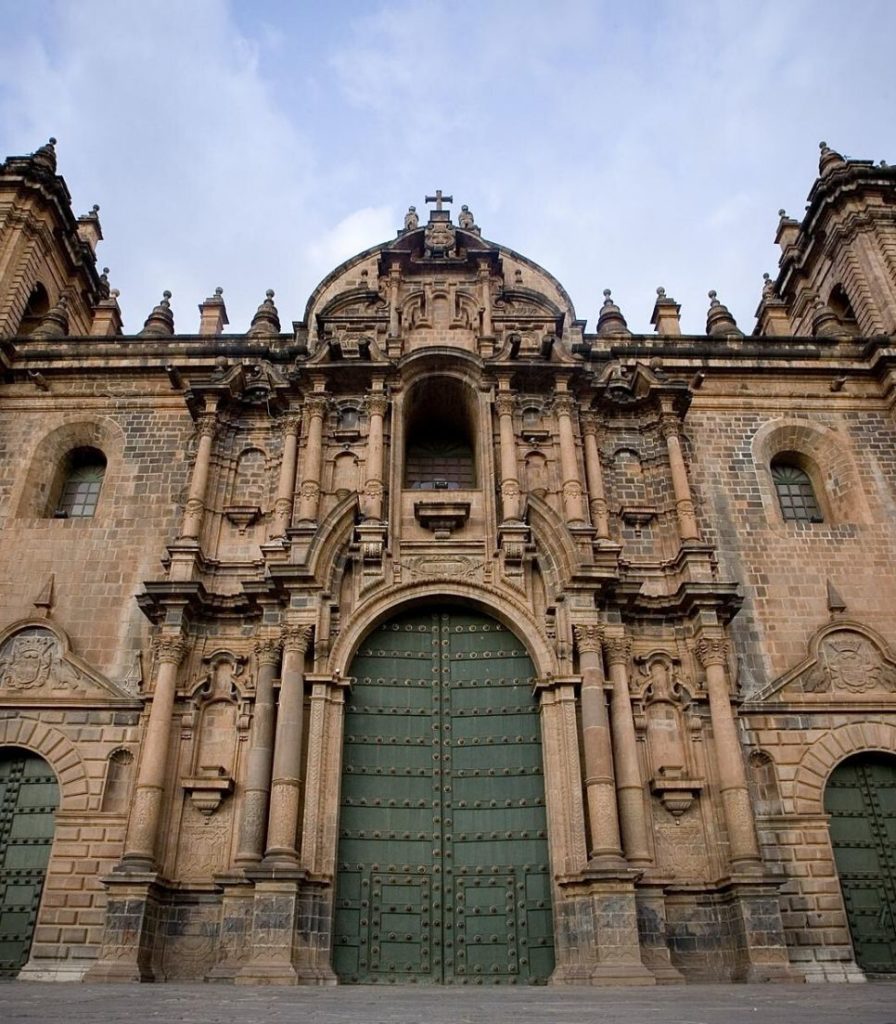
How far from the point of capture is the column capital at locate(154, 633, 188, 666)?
13.2m

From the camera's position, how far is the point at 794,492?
1684 centimetres

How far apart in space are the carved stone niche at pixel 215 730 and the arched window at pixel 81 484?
4.56 metres

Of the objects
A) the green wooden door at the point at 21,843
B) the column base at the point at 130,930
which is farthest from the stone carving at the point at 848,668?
the green wooden door at the point at 21,843

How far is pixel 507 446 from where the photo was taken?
595 inches

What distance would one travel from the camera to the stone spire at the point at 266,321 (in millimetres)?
17906

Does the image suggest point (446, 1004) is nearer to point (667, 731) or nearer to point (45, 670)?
point (667, 731)

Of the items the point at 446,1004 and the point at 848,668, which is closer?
A: the point at 446,1004

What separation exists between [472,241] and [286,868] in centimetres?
1285

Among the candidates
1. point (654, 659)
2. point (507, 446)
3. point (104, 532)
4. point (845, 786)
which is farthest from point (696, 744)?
point (104, 532)

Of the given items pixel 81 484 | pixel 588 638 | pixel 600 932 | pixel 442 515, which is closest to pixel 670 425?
pixel 442 515

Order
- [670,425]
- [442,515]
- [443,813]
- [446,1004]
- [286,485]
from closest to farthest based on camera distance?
[446,1004] → [443,813] → [442,515] → [286,485] → [670,425]

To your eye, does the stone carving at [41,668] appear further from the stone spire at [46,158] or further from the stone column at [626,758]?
the stone spire at [46,158]

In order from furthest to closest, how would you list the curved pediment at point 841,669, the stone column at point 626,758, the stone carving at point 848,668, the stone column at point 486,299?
the stone column at point 486,299
the stone carving at point 848,668
the curved pediment at point 841,669
the stone column at point 626,758

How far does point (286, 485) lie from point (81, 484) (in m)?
4.62
